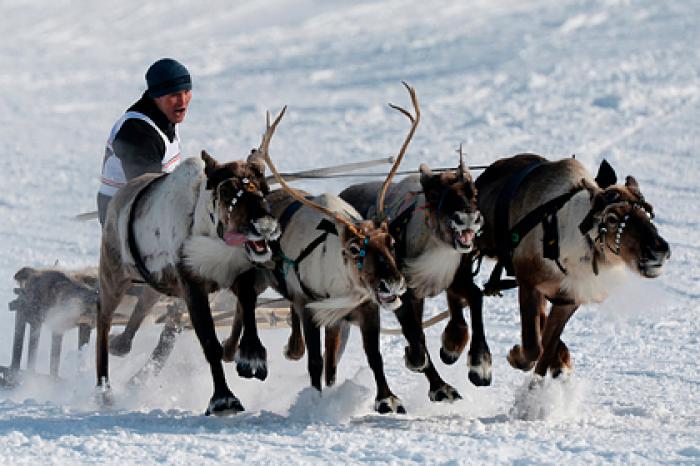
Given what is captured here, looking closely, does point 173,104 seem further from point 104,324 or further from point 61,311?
point 61,311

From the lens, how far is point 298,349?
26.3ft

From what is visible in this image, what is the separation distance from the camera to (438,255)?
7012 mm

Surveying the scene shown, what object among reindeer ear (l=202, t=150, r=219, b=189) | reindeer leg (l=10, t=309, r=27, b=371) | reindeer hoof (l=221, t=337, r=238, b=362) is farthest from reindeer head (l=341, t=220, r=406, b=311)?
reindeer leg (l=10, t=309, r=27, b=371)

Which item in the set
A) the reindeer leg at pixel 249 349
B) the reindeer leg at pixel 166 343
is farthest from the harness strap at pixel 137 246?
the reindeer leg at pixel 166 343

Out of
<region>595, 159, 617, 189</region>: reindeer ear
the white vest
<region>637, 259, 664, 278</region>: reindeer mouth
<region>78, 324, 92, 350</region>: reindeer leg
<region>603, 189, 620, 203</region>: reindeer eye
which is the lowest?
<region>78, 324, 92, 350</region>: reindeer leg

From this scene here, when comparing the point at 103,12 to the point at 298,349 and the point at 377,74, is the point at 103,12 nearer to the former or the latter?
the point at 377,74

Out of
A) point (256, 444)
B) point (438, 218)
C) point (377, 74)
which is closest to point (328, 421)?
point (256, 444)

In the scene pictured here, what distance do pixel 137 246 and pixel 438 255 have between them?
1.83 meters

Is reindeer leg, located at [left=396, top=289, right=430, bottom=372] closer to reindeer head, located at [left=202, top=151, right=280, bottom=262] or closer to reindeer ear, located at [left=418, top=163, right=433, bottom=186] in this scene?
reindeer ear, located at [left=418, top=163, right=433, bottom=186]

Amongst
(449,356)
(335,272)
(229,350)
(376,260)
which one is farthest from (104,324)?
(376,260)

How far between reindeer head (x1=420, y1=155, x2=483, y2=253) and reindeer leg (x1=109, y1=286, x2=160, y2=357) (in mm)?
2349

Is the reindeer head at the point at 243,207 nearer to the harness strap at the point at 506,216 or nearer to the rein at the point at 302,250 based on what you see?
the rein at the point at 302,250

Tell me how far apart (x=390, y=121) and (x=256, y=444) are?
1631cm

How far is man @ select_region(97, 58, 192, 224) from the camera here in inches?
320
